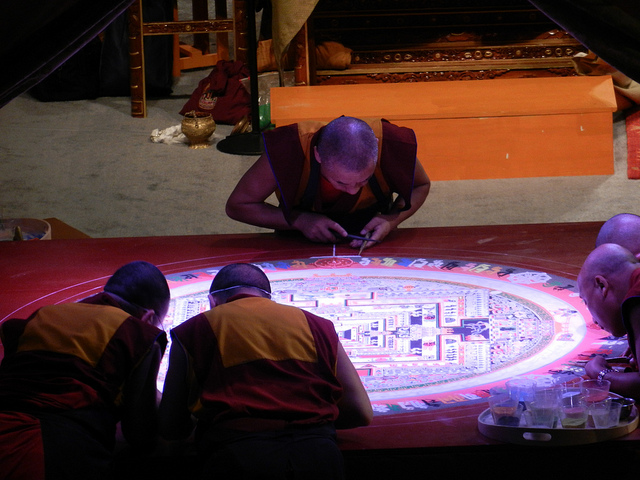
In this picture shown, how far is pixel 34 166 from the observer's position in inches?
256

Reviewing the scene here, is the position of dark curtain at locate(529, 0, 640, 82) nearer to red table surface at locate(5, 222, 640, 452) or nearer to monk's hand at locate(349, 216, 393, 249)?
red table surface at locate(5, 222, 640, 452)

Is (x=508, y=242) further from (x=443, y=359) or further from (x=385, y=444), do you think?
(x=385, y=444)

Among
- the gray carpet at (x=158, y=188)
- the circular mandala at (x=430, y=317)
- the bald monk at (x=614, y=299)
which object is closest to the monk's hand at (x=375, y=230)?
the circular mandala at (x=430, y=317)

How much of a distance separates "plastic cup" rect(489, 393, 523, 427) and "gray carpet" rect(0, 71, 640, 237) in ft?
10.8

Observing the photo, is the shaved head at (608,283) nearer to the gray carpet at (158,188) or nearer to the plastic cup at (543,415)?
the plastic cup at (543,415)

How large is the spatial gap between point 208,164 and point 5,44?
4319mm

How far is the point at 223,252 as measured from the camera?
3363 mm

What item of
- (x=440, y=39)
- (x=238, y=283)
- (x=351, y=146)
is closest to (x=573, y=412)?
(x=238, y=283)

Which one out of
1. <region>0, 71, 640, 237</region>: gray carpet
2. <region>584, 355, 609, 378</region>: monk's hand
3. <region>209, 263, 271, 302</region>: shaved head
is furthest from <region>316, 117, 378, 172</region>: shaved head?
<region>0, 71, 640, 237</region>: gray carpet

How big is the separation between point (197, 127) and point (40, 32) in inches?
175

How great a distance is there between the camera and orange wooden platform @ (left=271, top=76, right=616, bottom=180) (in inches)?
235

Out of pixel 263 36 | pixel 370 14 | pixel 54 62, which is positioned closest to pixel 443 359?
pixel 54 62

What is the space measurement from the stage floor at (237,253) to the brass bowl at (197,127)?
321 cm

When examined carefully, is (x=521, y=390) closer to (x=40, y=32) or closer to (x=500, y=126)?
(x=40, y=32)
